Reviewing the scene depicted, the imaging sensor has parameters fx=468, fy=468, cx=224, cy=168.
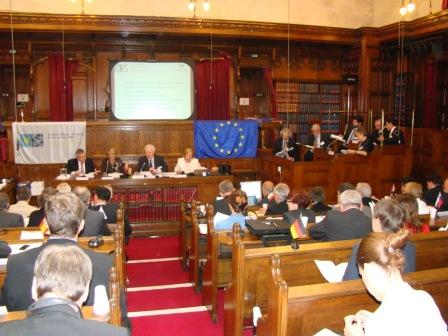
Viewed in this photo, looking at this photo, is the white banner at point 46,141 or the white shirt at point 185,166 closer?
the white shirt at point 185,166

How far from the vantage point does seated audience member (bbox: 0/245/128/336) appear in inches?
65.1

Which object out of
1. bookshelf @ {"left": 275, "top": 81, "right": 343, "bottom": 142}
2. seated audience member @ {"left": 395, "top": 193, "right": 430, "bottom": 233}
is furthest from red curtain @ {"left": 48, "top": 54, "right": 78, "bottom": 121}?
seated audience member @ {"left": 395, "top": 193, "right": 430, "bottom": 233}

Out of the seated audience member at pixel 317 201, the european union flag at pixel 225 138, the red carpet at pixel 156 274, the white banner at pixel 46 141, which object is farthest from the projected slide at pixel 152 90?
the seated audience member at pixel 317 201

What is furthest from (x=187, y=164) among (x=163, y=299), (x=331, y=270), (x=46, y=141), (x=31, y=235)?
(x=331, y=270)

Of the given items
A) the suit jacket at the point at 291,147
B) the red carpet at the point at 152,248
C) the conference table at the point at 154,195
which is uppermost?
the suit jacket at the point at 291,147

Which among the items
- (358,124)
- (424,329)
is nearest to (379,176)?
(358,124)

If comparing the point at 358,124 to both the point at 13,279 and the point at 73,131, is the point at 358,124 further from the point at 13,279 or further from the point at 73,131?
the point at 13,279

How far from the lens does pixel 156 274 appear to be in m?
6.04

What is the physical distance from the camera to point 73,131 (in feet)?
31.5

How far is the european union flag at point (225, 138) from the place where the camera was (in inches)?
400

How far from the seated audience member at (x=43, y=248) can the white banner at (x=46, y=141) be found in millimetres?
6939

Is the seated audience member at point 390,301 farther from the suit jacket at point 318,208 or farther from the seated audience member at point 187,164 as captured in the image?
the seated audience member at point 187,164

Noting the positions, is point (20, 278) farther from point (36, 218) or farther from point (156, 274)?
point (156, 274)

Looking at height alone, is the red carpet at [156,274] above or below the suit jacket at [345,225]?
below
